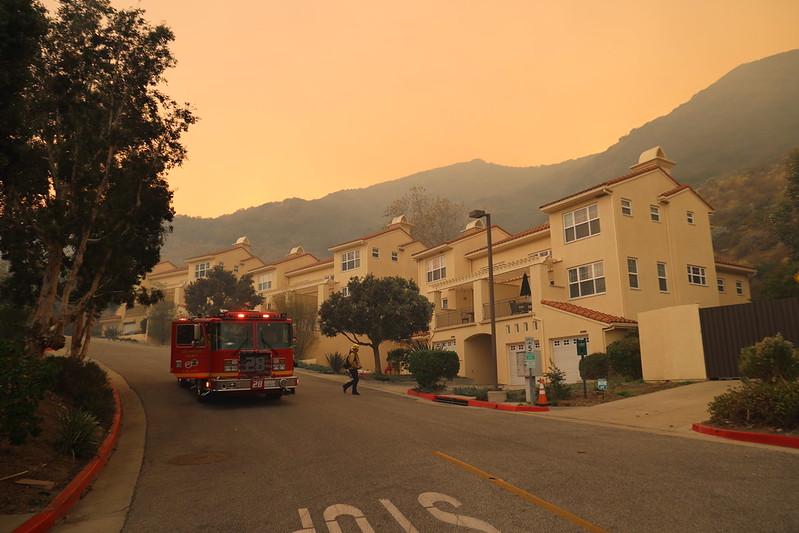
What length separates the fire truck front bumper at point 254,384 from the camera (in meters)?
15.8

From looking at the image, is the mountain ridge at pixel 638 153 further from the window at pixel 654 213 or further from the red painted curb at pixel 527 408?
the red painted curb at pixel 527 408

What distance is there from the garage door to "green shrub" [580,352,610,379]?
1963 millimetres

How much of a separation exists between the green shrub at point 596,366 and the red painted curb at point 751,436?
40.0 ft

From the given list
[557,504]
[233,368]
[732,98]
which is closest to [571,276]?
[233,368]

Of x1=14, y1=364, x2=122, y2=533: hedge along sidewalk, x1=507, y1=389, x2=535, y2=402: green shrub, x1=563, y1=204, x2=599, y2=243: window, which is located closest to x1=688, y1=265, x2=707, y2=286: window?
x1=563, y1=204, x2=599, y2=243: window

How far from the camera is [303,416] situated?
1431cm

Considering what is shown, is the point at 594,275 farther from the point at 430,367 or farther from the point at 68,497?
the point at 68,497

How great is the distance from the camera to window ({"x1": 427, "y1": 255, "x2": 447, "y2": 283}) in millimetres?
40391

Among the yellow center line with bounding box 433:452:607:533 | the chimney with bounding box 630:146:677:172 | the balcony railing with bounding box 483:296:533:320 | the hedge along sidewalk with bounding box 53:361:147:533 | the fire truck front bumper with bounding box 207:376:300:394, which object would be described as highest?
the chimney with bounding box 630:146:677:172

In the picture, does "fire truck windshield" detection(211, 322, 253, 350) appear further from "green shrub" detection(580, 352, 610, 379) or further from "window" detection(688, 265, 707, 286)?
"window" detection(688, 265, 707, 286)

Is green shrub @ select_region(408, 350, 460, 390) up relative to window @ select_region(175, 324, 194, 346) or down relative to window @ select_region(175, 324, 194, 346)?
down

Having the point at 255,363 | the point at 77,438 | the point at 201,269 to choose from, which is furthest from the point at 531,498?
the point at 201,269

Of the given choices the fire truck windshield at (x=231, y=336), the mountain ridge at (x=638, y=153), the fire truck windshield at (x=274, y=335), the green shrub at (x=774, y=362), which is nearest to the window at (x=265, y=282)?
the fire truck windshield at (x=274, y=335)

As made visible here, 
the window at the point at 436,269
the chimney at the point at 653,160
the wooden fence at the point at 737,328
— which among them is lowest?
the wooden fence at the point at 737,328
